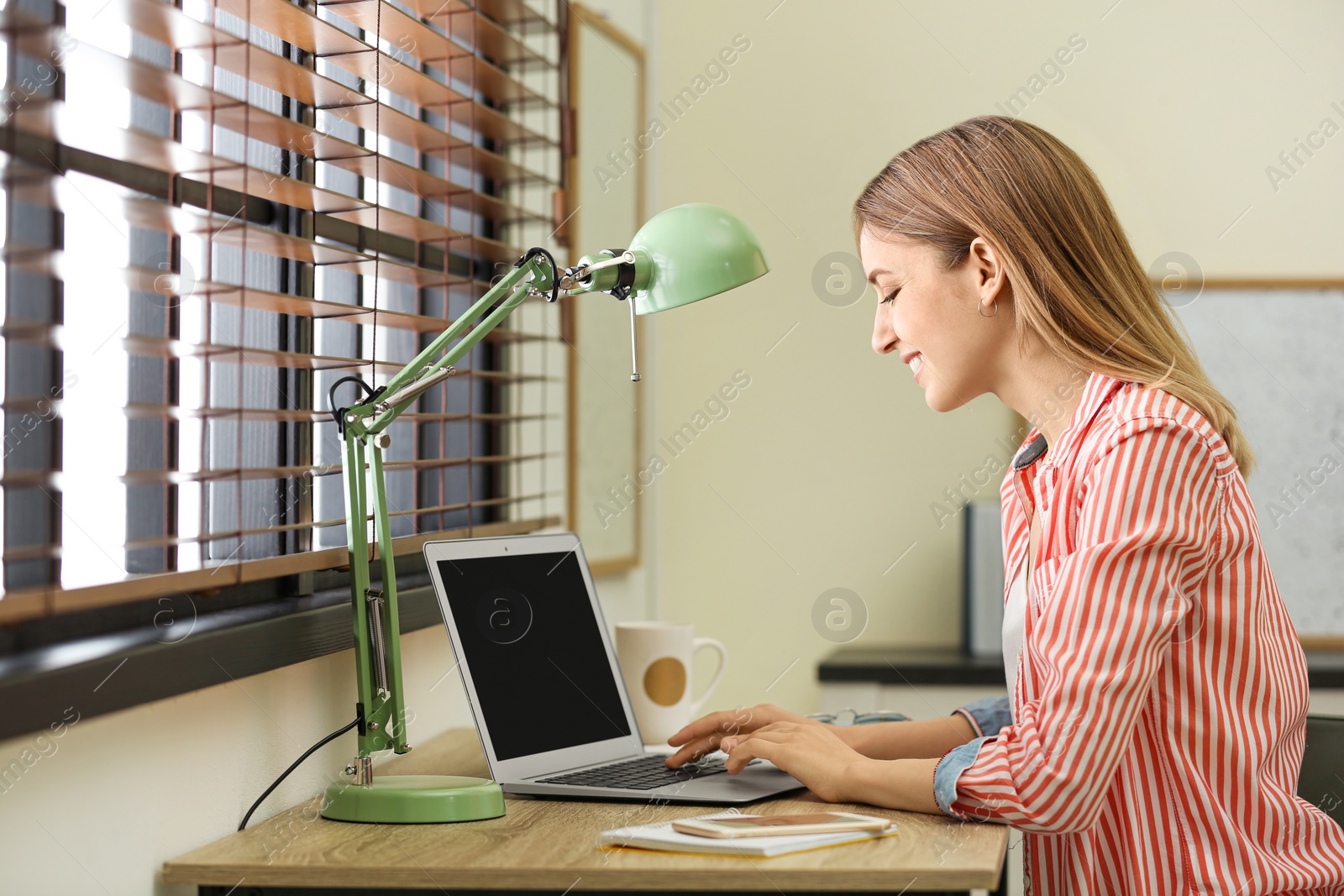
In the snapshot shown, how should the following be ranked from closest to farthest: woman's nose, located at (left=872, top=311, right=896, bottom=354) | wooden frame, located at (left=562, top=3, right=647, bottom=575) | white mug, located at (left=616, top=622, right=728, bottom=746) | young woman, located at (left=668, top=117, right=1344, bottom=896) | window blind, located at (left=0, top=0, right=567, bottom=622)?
window blind, located at (left=0, top=0, right=567, bottom=622)
young woman, located at (left=668, top=117, right=1344, bottom=896)
woman's nose, located at (left=872, top=311, right=896, bottom=354)
white mug, located at (left=616, top=622, right=728, bottom=746)
wooden frame, located at (left=562, top=3, right=647, bottom=575)

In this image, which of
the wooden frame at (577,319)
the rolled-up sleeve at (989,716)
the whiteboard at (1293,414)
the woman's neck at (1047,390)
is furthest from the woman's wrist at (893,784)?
the whiteboard at (1293,414)

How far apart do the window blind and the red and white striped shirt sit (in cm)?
65

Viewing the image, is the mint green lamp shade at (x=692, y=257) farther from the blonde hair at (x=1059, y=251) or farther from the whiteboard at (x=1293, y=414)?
Answer: the whiteboard at (x=1293, y=414)

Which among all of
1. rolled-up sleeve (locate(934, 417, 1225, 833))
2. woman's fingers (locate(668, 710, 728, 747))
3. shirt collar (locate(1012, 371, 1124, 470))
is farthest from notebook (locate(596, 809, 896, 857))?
shirt collar (locate(1012, 371, 1124, 470))

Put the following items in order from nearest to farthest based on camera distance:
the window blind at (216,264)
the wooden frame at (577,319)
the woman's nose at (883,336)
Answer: the window blind at (216,264)
the woman's nose at (883,336)
the wooden frame at (577,319)

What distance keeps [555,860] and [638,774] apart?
309 millimetres

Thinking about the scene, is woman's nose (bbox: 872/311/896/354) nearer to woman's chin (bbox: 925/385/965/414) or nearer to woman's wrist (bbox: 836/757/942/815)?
woman's chin (bbox: 925/385/965/414)

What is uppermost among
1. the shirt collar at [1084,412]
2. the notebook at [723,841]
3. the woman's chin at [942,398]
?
the woman's chin at [942,398]

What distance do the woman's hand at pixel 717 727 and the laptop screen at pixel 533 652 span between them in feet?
0.39

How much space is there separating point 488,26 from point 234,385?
0.60 metres

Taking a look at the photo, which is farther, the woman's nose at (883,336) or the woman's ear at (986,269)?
the woman's nose at (883,336)

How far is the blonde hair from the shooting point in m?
1.11

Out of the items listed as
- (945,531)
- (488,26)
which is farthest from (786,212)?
(488,26)

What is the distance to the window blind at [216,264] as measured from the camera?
839mm
